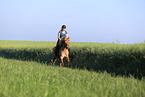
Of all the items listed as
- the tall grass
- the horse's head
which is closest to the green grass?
the tall grass

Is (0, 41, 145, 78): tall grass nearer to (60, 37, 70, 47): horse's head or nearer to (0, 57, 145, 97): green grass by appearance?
(60, 37, 70, 47): horse's head

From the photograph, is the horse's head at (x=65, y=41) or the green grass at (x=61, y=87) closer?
the green grass at (x=61, y=87)

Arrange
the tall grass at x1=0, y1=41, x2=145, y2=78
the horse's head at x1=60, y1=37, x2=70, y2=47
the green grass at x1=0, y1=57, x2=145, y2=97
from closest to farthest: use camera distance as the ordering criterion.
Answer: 1. the green grass at x1=0, y1=57, x2=145, y2=97
2. the tall grass at x1=0, y1=41, x2=145, y2=78
3. the horse's head at x1=60, y1=37, x2=70, y2=47

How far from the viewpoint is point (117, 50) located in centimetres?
1291

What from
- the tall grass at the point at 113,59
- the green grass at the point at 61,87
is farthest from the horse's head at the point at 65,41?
the green grass at the point at 61,87

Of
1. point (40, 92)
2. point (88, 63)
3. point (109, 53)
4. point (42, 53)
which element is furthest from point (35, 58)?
point (40, 92)

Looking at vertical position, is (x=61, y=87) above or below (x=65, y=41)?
below

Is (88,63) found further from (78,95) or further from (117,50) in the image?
(78,95)

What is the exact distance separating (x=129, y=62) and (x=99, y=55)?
2.44m

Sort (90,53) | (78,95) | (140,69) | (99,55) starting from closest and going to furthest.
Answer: (78,95) < (140,69) < (99,55) < (90,53)

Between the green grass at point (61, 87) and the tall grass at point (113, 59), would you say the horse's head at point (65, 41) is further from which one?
the green grass at point (61, 87)

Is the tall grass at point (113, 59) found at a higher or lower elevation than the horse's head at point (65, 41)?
lower

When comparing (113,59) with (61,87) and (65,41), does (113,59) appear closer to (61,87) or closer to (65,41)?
(65,41)

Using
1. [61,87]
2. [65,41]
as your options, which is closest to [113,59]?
[65,41]
